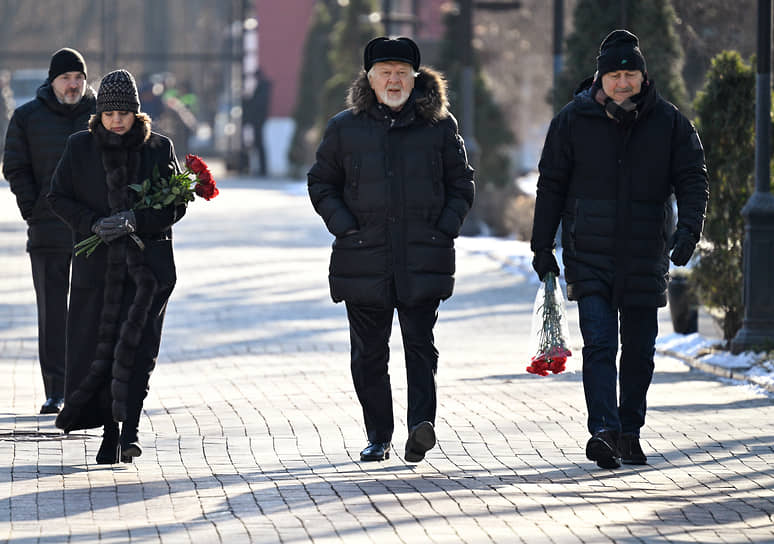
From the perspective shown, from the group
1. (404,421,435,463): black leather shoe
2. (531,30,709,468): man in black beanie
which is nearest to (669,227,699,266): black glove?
(531,30,709,468): man in black beanie

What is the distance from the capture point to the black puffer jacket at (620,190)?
7648 mm

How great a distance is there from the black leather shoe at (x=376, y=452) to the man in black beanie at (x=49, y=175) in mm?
2211

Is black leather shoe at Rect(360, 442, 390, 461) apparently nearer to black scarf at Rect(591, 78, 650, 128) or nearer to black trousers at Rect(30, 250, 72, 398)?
black scarf at Rect(591, 78, 650, 128)

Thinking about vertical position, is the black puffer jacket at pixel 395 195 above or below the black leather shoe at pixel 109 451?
above

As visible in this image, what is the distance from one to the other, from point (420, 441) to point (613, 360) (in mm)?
883

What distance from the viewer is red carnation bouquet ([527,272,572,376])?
8023 mm

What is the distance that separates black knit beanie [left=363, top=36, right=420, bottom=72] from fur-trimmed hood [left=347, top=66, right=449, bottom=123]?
62 millimetres

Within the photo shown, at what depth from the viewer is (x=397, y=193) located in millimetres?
7594

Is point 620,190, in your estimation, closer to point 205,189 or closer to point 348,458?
point 348,458

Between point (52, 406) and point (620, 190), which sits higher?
point (620, 190)

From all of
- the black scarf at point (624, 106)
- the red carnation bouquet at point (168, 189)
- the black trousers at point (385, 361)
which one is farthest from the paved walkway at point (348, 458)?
the black scarf at point (624, 106)

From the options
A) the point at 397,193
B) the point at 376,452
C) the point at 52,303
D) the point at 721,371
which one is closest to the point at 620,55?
the point at 397,193

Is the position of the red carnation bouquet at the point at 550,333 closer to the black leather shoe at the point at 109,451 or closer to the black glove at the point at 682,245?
the black glove at the point at 682,245

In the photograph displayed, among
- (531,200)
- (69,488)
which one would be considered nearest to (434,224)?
(69,488)
